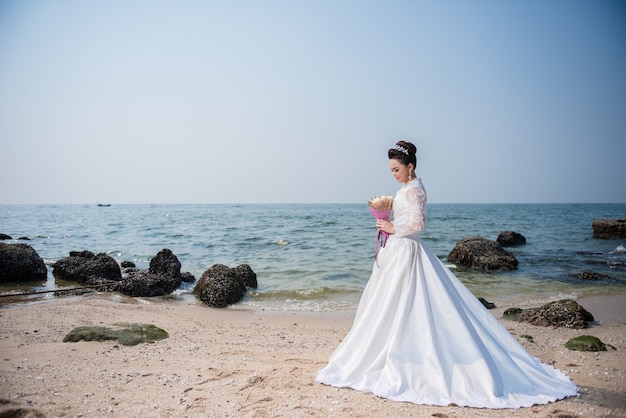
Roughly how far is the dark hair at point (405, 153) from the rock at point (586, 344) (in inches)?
169

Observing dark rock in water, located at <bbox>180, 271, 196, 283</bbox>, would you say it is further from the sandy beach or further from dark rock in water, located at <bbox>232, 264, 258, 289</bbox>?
the sandy beach

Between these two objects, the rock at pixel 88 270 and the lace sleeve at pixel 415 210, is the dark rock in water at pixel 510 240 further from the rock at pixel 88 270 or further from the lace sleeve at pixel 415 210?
the lace sleeve at pixel 415 210

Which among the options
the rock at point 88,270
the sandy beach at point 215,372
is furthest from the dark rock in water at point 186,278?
the sandy beach at point 215,372

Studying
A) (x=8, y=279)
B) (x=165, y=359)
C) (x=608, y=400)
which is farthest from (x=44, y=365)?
(x=8, y=279)

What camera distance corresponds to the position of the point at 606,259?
1934 centimetres

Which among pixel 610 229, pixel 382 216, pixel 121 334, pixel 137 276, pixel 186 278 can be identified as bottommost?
pixel 186 278

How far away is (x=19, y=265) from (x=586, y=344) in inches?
641

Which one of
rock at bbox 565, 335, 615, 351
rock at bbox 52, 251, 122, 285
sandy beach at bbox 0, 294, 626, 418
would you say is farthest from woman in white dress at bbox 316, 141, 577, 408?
rock at bbox 52, 251, 122, 285

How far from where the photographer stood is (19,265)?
13.5 meters

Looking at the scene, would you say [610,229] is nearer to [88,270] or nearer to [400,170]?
[400,170]

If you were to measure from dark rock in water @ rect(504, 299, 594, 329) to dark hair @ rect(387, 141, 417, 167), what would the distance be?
5562mm

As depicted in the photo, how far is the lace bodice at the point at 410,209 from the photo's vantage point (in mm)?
4652

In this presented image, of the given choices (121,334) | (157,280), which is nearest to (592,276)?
(157,280)

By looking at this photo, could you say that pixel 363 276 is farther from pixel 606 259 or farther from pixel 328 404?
pixel 606 259
